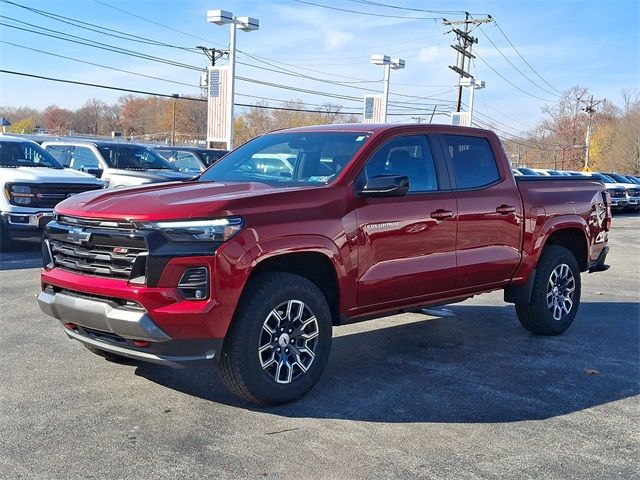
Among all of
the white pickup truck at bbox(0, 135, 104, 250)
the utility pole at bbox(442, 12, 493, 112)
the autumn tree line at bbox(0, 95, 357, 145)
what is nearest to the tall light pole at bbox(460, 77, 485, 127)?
the utility pole at bbox(442, 12, 493, 112)

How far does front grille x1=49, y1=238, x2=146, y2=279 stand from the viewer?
4.21 m

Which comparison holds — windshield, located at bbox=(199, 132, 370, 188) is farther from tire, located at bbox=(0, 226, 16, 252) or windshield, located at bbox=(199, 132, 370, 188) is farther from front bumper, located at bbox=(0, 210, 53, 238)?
tire, located at bbox=(0, 226, 16, 252)

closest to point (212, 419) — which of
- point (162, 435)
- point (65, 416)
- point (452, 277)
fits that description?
point (162, 435)

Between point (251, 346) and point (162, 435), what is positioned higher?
point (251, 346)

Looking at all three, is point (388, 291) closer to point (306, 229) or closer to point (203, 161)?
point (306, 229)

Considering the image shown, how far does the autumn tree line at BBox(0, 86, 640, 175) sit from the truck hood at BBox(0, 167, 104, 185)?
47.0 metres

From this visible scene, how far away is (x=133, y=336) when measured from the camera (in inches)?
163

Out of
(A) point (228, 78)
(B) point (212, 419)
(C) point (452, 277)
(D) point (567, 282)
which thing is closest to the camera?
(B) point (212, 419)

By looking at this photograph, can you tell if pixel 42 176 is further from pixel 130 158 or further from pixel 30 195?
pixel 130 158

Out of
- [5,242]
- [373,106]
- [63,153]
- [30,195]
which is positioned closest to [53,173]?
[30,195]

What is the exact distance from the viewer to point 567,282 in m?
7.04

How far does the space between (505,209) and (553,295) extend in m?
1.27

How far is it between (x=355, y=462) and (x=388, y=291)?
1.67 metres

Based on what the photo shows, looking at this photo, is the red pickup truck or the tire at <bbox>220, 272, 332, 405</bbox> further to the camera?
the tire at <bbox>220, 272, 332, 405</bbox>
